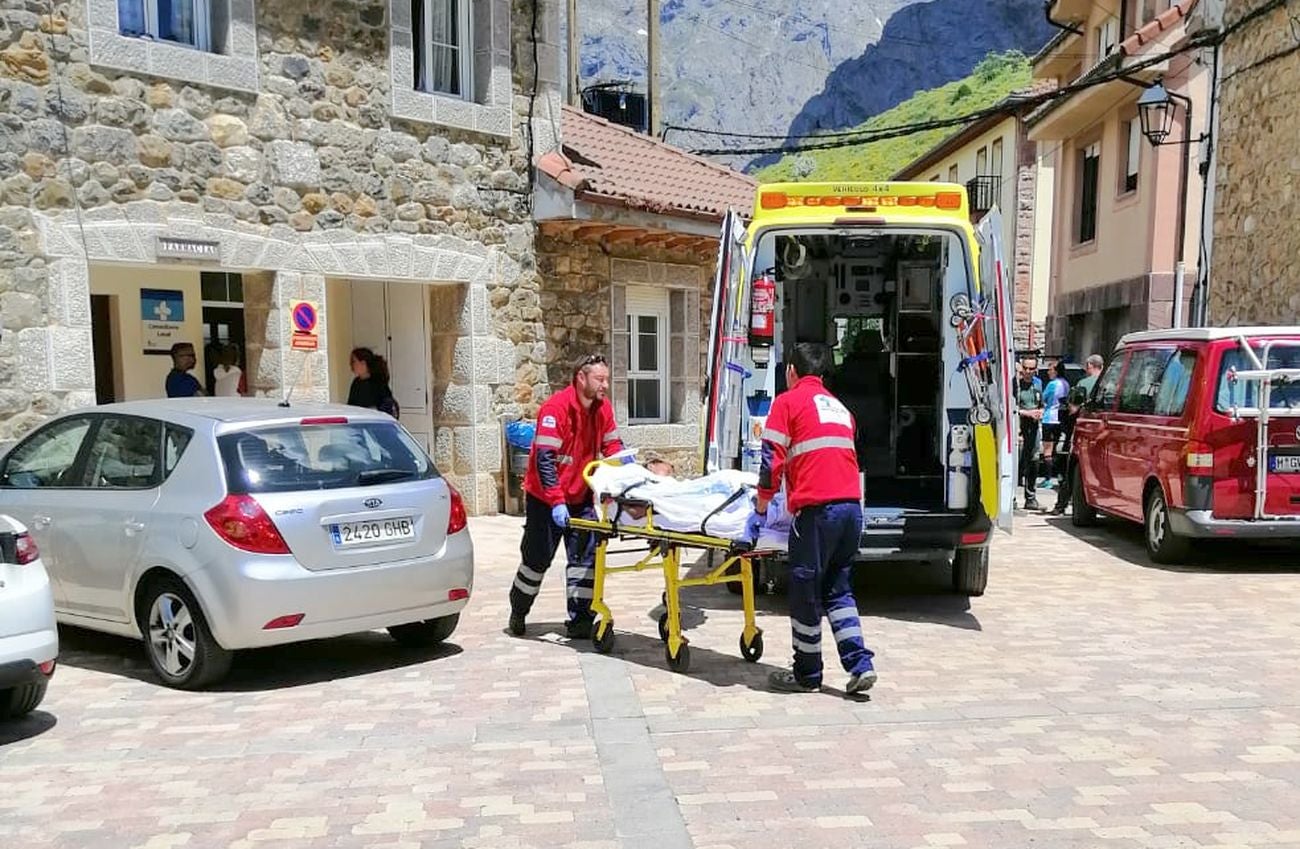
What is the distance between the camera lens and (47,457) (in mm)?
6250

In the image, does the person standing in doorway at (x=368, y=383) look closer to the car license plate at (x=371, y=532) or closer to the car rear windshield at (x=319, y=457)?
the car rear windshield at (x=319, y=457)

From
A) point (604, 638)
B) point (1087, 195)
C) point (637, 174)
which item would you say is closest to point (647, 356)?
point (637, 174)

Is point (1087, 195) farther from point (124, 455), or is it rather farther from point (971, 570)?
point (124, 455)

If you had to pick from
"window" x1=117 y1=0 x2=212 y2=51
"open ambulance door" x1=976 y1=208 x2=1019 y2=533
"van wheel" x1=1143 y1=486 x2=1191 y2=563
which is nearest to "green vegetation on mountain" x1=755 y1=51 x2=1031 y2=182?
"van wheel" x1=1143 y1=486 x2=1191 y2=563

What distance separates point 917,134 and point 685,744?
2023 inches

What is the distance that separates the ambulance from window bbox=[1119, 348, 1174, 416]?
192 cm

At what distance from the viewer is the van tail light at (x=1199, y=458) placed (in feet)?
27.2

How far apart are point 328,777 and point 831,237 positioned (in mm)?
5785

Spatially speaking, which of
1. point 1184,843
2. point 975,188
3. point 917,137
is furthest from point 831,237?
point 917,137

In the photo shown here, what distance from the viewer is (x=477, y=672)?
19.3 feet

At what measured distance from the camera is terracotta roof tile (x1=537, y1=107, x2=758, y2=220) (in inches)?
450

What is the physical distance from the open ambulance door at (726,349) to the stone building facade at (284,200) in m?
4.29

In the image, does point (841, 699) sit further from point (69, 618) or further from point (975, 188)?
point (975, 188)

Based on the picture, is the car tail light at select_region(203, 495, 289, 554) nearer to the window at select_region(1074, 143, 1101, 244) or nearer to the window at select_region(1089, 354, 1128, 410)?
the window at select_region(1089, 354, 1128, 410)
